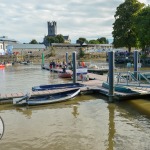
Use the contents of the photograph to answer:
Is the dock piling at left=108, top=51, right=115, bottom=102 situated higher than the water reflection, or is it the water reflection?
the dock piling at left=108, top=51, right=115, bottom=102

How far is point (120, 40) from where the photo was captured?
2613 inches

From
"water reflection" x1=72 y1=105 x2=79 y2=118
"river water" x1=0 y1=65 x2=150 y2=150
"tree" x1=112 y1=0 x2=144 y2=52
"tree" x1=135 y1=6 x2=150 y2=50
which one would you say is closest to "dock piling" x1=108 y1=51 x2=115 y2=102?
"river water" x1=0 y1=65 x2=150 y2=150

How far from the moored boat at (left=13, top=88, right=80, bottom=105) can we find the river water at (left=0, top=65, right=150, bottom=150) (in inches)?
15.5

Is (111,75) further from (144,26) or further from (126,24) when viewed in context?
(126,24)

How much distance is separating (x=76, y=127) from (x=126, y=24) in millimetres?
55979

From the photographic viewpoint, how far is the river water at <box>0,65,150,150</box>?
1118 cm

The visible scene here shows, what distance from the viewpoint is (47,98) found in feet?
63.1

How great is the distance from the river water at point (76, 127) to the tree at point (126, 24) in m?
48.9

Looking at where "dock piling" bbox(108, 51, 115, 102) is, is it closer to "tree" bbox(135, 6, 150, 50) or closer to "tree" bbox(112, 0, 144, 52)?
"tree" bbox(135, 6, 150, 50)

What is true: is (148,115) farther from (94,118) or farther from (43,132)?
A: (43,132)

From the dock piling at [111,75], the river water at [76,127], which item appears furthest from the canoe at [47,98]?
the dock piling at [111,75]

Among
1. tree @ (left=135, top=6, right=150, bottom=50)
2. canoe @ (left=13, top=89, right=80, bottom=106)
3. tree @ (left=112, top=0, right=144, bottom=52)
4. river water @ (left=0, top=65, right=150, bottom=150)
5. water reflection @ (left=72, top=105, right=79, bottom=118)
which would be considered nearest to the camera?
river water @ (left=0, top=65, right=150, bottom=150)

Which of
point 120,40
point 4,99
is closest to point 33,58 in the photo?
point 120,40

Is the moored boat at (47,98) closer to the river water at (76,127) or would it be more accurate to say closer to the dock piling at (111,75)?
the river water at (76,127)
